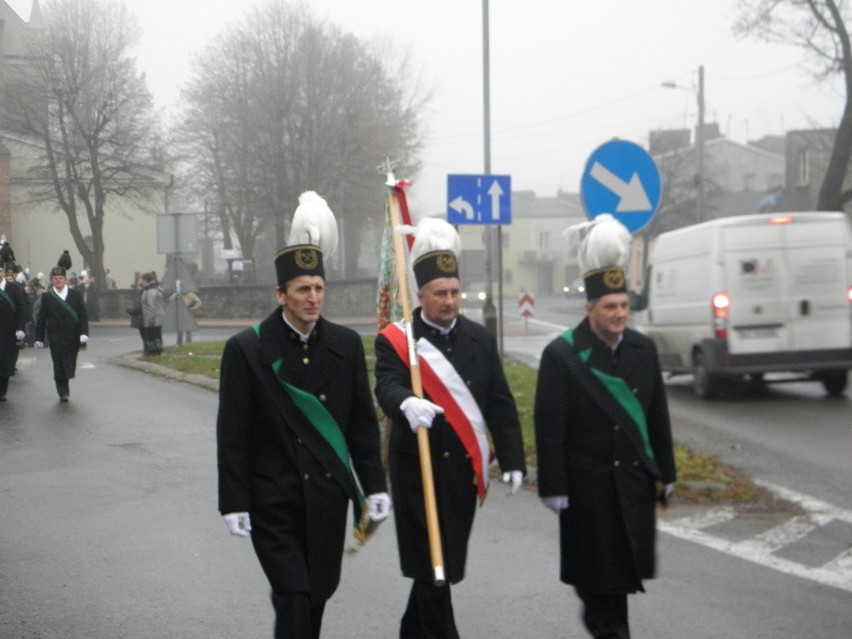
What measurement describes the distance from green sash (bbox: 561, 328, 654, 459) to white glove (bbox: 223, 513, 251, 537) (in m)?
1.51

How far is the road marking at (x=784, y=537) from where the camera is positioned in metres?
7.27

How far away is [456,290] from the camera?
557 cm

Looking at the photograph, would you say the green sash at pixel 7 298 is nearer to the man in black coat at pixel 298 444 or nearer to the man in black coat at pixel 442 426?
the man in black coat at pixel 442 426

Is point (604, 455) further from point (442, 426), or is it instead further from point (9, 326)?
point (9, 326)

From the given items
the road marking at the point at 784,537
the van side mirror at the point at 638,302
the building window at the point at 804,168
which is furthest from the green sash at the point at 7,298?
the building window at the point at 804,168

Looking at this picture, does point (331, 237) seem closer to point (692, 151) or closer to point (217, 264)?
point (692, 151)

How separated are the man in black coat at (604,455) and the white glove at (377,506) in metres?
0.64

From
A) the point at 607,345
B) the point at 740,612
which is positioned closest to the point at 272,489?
the point at 607,345

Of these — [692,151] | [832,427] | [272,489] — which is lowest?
[832,427]

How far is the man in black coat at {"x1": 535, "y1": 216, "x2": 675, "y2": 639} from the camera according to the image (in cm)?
529

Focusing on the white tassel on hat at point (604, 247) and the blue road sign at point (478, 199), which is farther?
the blue road sign at point (478, 199)

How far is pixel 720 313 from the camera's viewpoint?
52.4 feet

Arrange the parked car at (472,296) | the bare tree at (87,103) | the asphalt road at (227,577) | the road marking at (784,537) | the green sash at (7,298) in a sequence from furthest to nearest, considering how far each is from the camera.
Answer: the bare tree at (87,103)
the parked car at (472,296)
the green sash at (7,298)
the road marking at (784,537)
the asphalt road at (227,577)

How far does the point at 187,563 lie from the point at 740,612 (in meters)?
3.12
